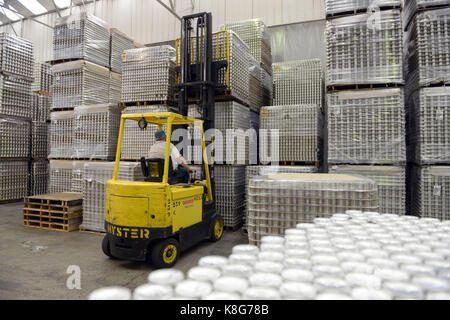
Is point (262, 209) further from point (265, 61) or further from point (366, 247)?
point (265, 61)

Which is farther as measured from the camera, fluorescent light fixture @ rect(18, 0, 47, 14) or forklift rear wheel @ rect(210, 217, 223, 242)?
fluorescent light fixture @ rect(18, 0, 47, 14)

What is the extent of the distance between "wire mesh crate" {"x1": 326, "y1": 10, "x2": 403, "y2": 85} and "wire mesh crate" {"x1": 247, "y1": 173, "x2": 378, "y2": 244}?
2931mm

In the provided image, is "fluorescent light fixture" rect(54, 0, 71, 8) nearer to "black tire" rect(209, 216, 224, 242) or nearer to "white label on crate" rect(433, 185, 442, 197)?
"black tire" rect(209, 216, 224, 242)

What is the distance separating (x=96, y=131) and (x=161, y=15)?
6984mm

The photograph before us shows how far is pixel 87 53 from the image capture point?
744 centimetres

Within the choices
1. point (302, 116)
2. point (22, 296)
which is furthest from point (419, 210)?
point (22, 296)

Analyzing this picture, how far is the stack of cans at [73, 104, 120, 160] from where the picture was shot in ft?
22.6

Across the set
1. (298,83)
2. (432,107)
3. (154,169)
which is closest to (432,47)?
(432,107)

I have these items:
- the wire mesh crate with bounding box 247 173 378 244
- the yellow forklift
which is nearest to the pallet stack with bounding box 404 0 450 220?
the wire mesh crate with bounding box 247 173 378 244

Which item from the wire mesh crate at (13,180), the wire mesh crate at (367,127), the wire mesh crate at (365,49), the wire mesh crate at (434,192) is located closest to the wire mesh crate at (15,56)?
the wire mesh crate at (13,180)

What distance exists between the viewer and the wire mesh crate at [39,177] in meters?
9.51

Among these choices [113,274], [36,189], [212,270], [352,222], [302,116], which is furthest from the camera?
[36,189]

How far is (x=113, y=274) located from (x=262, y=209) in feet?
6.83

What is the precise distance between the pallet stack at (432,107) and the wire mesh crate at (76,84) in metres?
7.19
